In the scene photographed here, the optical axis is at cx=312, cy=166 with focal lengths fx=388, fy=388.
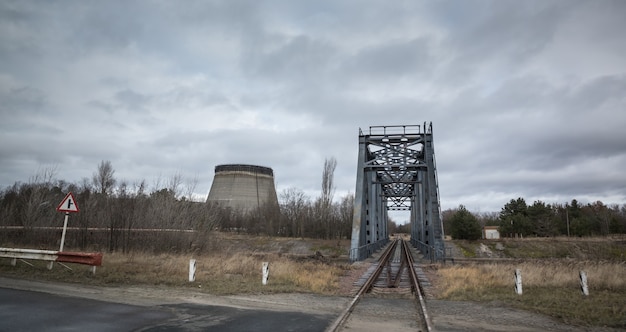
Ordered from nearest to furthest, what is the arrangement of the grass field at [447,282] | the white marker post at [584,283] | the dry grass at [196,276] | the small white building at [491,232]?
the grass field at [447,282] → the white marker post at [584,283] → the dry grass at [196,276] → the small white building at [491,232]

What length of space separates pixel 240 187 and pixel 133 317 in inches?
1884

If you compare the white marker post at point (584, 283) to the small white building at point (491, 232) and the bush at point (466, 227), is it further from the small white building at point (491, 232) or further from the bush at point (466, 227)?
the small white building at point (491, 232)

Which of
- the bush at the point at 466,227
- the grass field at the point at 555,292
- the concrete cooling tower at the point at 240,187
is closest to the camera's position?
the grass field at the point at 555,292

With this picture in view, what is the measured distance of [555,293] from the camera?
10.5 m

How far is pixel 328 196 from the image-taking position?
57906 millimetres

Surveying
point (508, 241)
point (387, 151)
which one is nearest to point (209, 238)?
point (387, 151)

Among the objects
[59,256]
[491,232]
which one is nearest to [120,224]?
[59,256]

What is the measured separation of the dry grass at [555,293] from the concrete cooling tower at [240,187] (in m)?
42.4

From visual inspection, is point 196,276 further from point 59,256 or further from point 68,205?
point 68,205

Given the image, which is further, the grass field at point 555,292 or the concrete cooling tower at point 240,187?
the concrete cooling tower at point 240,187

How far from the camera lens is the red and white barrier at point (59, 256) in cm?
1238

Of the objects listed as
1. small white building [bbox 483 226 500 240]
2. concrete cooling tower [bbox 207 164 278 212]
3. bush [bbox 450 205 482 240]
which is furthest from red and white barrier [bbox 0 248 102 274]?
small white building [bbox 483 226 500 240]

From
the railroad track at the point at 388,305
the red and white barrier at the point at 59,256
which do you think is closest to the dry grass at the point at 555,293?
the railroad track at the point at 388,305

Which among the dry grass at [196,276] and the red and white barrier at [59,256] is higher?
the red and white barrier at [59,256]
